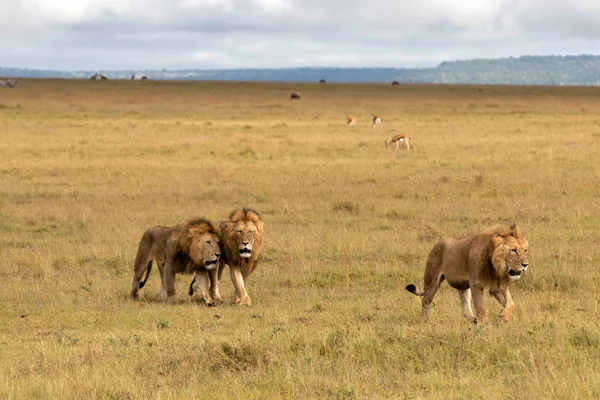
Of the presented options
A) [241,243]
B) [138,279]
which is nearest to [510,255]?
[241,243]

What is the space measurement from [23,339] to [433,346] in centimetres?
389

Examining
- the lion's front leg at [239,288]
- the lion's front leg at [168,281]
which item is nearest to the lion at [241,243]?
the lion's front leg at [239,288]

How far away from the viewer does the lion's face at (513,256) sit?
8.33 meters

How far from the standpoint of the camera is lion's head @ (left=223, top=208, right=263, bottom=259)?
10484mm

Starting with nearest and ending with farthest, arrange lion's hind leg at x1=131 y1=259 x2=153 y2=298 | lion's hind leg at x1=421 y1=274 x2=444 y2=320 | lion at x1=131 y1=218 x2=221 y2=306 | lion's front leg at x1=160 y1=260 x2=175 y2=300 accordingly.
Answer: lion's hind leg at x1=421 y1=274 x2=444 y2=320, lion at x1=131 y1=218 x2=221 y2=306, lion's front leg at x1=160 y1=260 x2=175 y2=300, lion's hind leg at x1=131 y1=259 x2=153 y2=298

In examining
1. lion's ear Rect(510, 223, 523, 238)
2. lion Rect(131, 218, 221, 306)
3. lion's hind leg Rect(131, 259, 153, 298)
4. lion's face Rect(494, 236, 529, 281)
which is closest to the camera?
lion's face Rect(494, 236, 529, 281)

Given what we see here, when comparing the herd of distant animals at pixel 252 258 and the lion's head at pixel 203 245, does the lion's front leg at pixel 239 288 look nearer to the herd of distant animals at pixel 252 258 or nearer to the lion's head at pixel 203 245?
the herd of distant animals at pixel 252 258

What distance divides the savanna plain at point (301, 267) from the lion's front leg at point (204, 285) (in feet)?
0.33

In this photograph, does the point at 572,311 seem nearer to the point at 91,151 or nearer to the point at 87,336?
the point at 87,336

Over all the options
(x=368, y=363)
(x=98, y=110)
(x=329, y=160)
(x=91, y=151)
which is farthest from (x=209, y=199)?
(x=98, y=110)

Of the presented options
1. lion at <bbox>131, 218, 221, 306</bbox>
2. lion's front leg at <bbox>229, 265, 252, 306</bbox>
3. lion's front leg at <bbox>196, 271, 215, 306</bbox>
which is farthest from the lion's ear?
lion's front leg at <bbox>196, 271, 215, 306</bbox>

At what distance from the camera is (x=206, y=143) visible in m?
31.6

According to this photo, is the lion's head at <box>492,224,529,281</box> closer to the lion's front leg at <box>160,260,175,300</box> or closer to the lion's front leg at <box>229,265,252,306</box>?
the lion's front leg at <box>229,265,252,306</box>

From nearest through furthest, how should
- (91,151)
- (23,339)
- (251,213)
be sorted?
(23,339)
(251,213)
(91,151)
